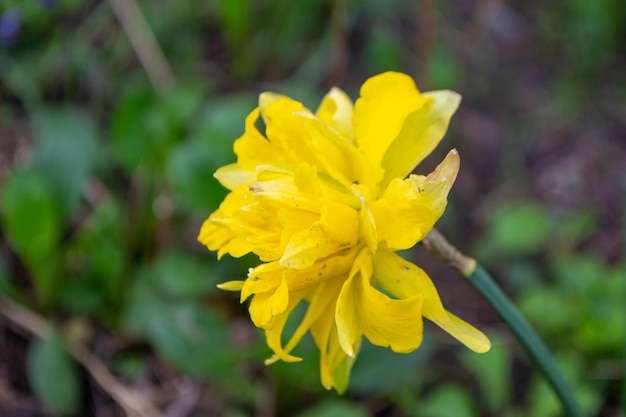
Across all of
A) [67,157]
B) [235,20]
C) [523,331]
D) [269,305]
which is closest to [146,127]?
[67,157]

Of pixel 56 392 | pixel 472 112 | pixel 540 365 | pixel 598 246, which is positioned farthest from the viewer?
pixel 472 112

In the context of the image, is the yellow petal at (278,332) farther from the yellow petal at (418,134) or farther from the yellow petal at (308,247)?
the yellow petal at (418,134)

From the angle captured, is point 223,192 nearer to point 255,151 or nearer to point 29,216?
point 29,216

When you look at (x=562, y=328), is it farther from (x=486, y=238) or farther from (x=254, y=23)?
(x=254, y=23)

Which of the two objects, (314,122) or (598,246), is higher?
(314,122)

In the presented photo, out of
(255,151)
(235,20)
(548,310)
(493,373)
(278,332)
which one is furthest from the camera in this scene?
(235,20)

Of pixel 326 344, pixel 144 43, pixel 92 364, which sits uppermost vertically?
pixel 144 43

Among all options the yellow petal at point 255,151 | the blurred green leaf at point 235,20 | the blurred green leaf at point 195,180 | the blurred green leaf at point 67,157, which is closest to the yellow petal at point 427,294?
the yellow petal at point 255,151

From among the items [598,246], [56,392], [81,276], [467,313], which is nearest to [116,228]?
[81,276]
